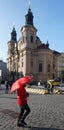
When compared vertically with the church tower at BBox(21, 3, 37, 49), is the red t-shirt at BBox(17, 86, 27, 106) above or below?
below

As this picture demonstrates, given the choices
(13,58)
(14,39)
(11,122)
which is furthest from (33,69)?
(11,122)

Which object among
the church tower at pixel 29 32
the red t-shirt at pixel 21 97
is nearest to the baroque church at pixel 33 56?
the church tower at pixel 29 32

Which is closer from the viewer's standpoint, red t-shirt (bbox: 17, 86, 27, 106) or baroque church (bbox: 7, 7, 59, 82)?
red t-shirt (bbox: 17, 86, 27, 106)

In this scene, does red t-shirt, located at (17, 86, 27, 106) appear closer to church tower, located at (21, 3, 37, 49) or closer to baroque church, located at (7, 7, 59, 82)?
baroque church, located at (7, 7, 59, 82)

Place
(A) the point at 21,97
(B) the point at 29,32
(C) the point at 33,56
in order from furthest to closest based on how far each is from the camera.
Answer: (C) the point at 33,56 → (B) the point at 29,32 → (A) the point at 21,97

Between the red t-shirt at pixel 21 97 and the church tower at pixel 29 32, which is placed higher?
the church tower at pixel 29 32

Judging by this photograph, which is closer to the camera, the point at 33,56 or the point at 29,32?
the point at 29,32

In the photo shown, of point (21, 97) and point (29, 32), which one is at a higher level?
point (29, 32)

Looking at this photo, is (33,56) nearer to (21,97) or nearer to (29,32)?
(29,32)

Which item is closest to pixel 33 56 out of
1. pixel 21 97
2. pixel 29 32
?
pixel 29 32

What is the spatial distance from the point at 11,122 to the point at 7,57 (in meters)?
115

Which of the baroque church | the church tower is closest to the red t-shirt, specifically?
the baroque church

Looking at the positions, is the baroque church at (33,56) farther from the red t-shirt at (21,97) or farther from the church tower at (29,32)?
the red t-shirt at (21,97)

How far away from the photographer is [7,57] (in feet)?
410
